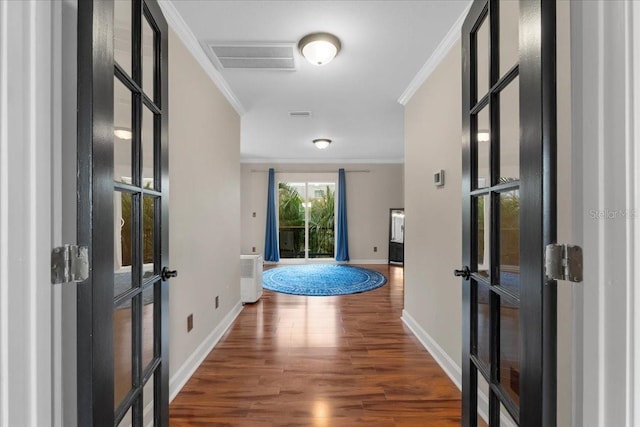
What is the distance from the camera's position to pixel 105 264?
856 millimetres

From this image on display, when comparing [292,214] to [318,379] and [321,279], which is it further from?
[318,379]

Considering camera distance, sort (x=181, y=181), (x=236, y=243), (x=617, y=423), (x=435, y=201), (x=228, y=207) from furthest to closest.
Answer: (x=236, y=243), (x=228, y=207), (x=435, y=201), (x=181, y=181), (x=617, y=423)

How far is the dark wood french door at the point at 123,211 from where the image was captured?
79 centimetres

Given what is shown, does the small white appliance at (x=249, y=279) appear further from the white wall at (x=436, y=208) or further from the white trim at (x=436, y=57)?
the white trim at (x=436, y=57)

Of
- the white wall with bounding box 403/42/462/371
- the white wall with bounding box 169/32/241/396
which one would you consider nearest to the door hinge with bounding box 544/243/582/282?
the white wall with bounding box 403/42/462/371

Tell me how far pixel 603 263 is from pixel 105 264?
1.24 meters

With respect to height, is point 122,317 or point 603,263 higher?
point 603,263

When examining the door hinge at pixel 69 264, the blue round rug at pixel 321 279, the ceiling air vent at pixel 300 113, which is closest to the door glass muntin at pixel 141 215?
the door hinge at pixel 69 264

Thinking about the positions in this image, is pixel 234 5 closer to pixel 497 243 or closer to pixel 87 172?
pixel 87 172

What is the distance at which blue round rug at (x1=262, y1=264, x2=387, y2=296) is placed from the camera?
14.8 ft

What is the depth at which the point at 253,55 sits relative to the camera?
2320mm
